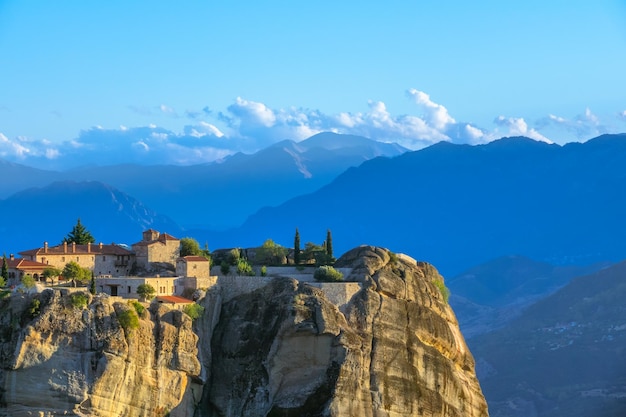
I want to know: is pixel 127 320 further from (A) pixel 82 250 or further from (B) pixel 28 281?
(A) pixel 82 250

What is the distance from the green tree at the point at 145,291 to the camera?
336 ft

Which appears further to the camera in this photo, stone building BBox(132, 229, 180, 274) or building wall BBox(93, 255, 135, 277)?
stone building BBox(132, 229, 180, 274)

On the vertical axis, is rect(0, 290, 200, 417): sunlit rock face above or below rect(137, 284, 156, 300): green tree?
below

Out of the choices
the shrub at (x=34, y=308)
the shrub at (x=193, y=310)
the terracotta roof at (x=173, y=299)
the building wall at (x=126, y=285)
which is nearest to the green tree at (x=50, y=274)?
the building wall at (x=126, y=285)

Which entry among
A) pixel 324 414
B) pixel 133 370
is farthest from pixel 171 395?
pixel 324 414

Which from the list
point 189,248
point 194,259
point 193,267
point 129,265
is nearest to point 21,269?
point 129,265

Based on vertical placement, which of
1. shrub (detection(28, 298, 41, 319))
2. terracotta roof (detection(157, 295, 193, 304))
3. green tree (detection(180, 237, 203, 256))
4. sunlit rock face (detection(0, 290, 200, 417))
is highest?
green tree (detection(180, 237, 203, 256))

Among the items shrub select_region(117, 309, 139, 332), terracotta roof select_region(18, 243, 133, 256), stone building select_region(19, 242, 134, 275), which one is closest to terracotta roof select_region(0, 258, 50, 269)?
stone building select_region(19, 242, 134, 275)

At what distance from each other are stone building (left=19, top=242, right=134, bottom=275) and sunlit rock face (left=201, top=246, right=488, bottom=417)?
986 centimetres

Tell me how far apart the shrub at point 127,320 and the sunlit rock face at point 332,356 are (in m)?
9.56

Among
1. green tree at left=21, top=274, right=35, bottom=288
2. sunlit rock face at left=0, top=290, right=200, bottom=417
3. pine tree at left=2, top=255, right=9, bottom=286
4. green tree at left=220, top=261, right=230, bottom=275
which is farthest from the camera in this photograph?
green tree at left=220, top=261, right=230, bottom=275

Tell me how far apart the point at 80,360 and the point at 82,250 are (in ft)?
57.7

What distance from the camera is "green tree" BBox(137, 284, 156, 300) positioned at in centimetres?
10250

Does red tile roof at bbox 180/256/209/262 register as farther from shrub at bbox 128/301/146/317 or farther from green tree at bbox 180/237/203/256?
shrub at bbox 128/301/146/317
